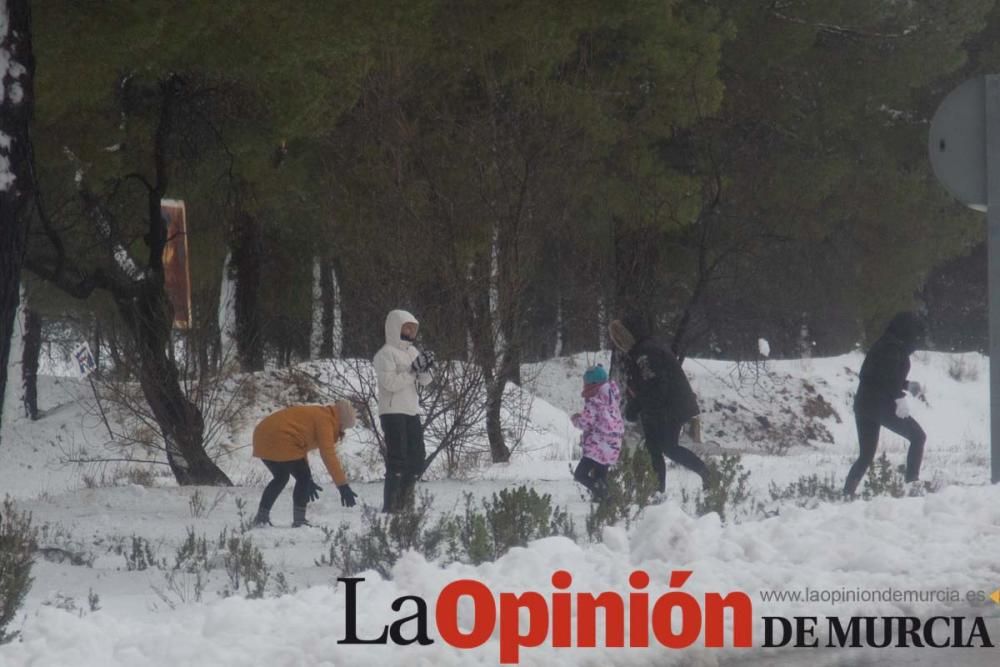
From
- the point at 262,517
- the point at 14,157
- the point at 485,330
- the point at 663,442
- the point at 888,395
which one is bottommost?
the point at 262,517

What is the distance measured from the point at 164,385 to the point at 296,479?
3.65 m

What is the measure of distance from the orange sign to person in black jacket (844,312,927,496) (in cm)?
584

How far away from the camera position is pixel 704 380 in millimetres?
25453

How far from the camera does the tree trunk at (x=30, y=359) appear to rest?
26641 millimetres

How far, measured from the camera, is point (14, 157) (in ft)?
24.8

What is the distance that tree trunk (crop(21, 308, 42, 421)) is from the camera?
87.4ft

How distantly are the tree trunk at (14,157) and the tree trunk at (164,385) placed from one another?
5228 millimetres

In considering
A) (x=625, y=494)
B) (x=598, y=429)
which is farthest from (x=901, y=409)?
(x=625, y=494)

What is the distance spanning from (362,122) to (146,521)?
5802 millimetres

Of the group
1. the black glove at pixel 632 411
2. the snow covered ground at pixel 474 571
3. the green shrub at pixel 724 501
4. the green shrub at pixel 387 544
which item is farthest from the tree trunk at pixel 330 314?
the green shrub at pixel 387 544

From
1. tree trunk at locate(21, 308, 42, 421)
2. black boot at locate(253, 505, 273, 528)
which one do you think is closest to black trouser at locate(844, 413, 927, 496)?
black boot at locate(253, 505, 273, 528)

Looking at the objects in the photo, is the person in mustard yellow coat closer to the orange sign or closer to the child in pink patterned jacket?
the child in pink patterned jacket

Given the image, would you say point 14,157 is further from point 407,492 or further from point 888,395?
point 888,395

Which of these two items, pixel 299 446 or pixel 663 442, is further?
pixel 663 442
